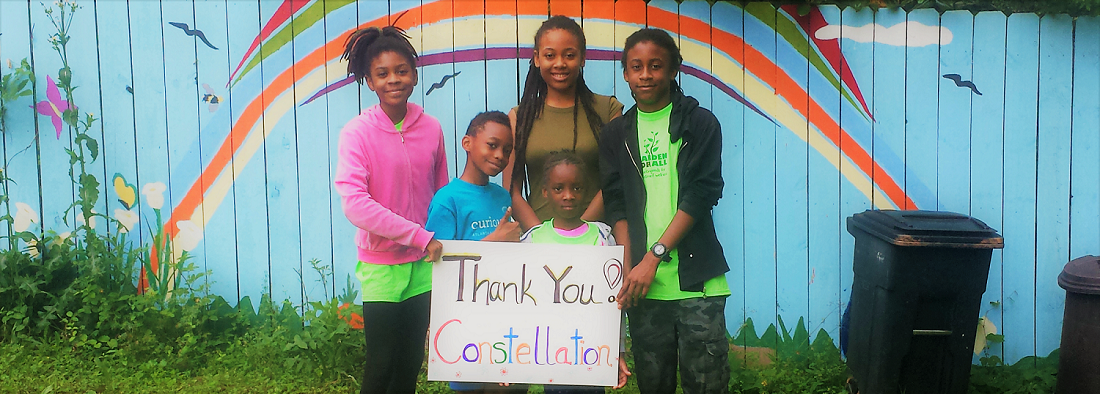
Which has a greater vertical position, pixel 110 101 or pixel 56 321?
pixel 110 101

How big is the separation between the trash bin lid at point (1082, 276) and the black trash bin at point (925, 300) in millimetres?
614

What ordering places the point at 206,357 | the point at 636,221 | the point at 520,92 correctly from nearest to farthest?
the point at 636,221 < the point at 520,92 < the point at 206,357

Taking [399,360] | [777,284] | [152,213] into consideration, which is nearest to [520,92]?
[399,360]

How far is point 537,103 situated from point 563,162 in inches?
16.6

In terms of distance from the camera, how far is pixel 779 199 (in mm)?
4316

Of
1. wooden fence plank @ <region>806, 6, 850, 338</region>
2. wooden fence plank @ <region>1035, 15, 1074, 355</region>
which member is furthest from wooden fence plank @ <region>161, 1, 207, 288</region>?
wooden fence plank @ <region>1035, 15, 1074, 355</region>

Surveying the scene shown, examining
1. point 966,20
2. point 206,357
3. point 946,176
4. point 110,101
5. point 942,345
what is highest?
point 966,20

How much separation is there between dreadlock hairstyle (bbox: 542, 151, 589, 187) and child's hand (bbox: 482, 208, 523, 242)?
301mm

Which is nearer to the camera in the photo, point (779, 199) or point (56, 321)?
point (779, 199)

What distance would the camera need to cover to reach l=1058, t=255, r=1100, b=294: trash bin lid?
3889 millimetres

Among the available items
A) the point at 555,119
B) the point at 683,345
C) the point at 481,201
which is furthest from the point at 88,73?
the point at 683,345

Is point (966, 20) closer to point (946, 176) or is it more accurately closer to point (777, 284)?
point (946, 176)

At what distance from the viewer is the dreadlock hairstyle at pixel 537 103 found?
3.89 meters

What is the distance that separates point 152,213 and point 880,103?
463 centimetres
